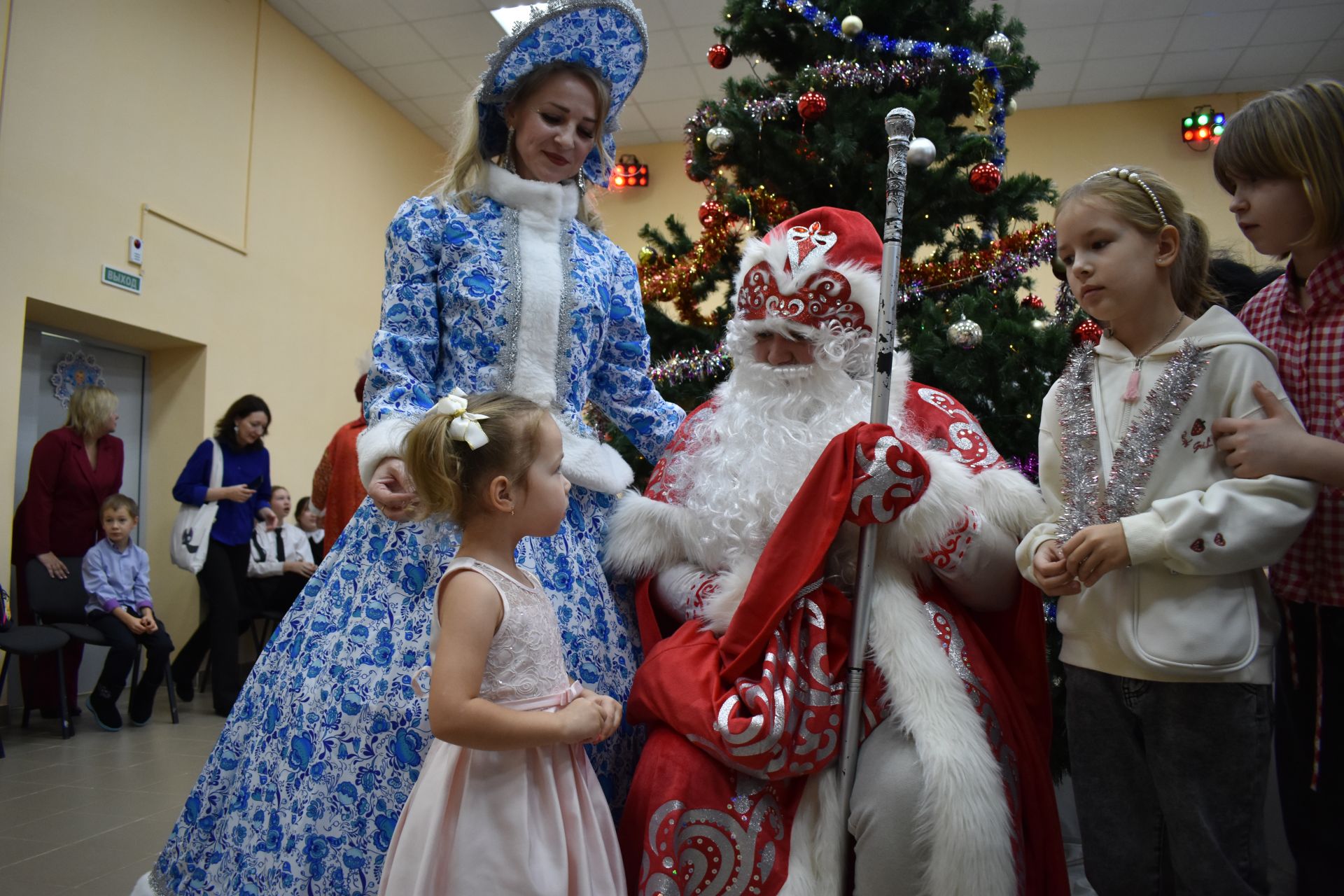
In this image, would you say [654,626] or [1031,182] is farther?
[1031,182]

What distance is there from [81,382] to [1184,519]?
6.52 meters

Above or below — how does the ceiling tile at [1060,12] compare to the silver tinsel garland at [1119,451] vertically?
above

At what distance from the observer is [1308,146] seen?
4.87ft

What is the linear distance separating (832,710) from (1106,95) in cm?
790

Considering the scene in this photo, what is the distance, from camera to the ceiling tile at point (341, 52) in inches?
292

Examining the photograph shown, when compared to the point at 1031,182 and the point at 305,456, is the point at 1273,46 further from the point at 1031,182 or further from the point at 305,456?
the point at 305,456

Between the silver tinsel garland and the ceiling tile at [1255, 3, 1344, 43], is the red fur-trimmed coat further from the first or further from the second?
the ceiling tile at [1255, 3, 1344, 43]

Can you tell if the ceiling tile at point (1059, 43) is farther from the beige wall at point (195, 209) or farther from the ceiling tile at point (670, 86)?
the beige wall at point (195, 209)

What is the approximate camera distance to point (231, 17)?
6.58 meters

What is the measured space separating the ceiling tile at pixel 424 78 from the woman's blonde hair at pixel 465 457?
6.97m

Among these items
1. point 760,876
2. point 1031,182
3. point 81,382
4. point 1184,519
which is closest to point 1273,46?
point 1031,182

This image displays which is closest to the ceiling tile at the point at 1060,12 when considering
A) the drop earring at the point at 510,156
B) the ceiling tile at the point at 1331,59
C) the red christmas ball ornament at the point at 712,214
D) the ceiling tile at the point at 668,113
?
the ceiling tile at the point at 1331,59

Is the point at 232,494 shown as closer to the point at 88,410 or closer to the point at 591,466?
the point at 88,410

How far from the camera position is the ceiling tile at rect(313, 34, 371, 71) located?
7.41 metres
